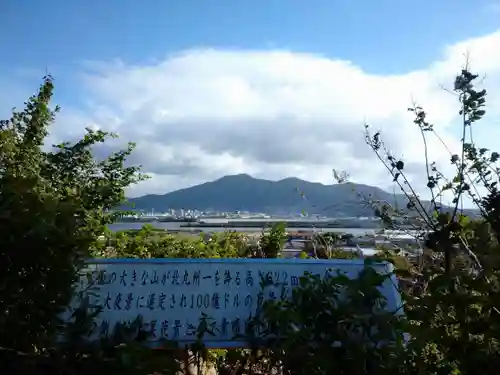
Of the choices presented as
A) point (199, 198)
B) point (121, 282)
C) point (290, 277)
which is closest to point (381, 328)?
point (290, 277)

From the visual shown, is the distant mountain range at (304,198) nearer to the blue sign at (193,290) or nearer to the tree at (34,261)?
the blue sign at (193,290)

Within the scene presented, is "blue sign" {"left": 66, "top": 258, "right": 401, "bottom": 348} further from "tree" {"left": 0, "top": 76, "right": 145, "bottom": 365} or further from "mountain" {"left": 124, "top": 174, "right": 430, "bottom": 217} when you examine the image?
"mountain" {"left": 124, "top": 174, "right": 430, "bottom": 217}

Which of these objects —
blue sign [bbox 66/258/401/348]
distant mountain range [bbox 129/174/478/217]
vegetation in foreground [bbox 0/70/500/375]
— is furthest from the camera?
distant mountain range [bbox 129/174/478/217]

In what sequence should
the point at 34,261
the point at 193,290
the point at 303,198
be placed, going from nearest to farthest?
the point at 34,261, the point at 193,290, the point at 303,198

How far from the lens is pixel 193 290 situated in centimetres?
366

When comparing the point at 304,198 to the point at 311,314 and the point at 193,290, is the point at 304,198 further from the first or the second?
the point at 311,314

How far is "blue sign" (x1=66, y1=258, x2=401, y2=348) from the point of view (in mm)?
3469

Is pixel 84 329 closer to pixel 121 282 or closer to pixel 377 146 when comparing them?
pixel 121 282

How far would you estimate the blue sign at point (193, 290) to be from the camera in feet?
11.4

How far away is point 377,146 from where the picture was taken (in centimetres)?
391

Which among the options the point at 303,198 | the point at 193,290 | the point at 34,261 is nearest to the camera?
the point at 34,261

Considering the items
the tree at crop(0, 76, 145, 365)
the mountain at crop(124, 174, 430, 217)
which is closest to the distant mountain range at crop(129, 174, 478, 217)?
the mountain at crop(124, 174, 430, 217)

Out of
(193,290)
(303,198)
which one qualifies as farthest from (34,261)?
(303,198)

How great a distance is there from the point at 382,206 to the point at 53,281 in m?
2.76
